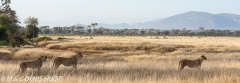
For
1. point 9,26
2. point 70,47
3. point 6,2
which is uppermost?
point 6,2

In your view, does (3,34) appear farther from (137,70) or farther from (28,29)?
(137,70)

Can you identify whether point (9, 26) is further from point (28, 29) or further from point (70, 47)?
point (28, 29)

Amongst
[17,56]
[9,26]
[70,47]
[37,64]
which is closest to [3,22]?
[9,26]

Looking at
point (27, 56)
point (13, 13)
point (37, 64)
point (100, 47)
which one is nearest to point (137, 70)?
point (37, 64)

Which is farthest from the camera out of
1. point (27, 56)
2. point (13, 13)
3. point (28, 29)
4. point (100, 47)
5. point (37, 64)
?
point (28, 29)

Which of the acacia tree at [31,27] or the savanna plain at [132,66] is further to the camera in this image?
the acacia tree at [31,27]

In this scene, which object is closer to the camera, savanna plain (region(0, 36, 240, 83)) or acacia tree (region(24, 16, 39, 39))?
savanna plain (region(0, 36, 240, 83))

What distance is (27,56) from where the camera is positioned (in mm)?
29203

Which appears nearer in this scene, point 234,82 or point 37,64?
point 234,82

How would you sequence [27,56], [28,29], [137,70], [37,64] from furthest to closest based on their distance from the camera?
[28,29]
[27,56]
[137,70]
[37,64]

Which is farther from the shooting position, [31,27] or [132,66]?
[31,27]

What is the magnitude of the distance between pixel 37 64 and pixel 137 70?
4129mm

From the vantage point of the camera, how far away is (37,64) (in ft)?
38.5

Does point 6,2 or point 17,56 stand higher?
point 6,2
